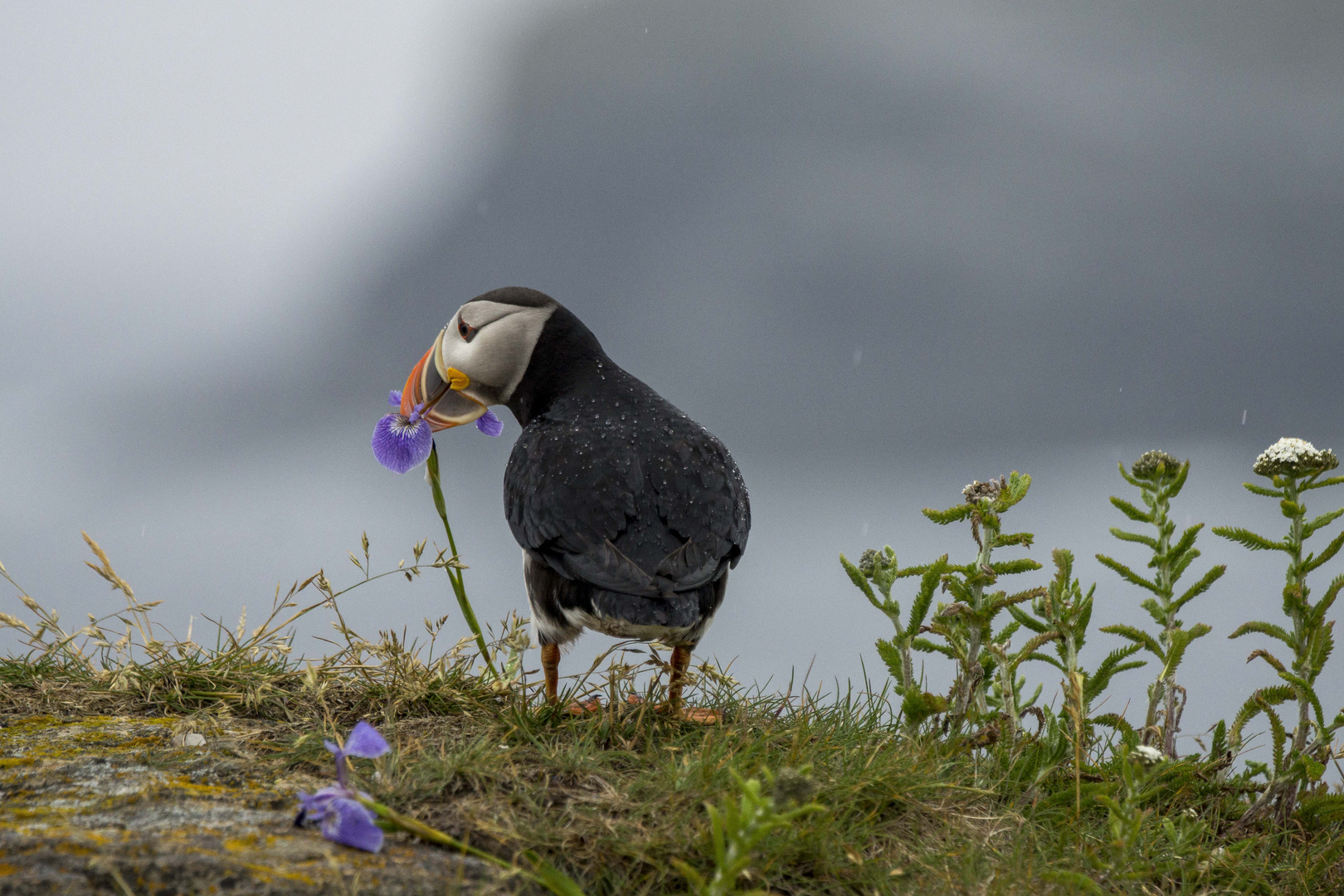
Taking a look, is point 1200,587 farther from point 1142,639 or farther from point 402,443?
point 402,443

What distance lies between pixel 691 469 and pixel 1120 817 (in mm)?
2041

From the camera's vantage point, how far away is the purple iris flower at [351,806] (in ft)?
7.77

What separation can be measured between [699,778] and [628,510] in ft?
3.95

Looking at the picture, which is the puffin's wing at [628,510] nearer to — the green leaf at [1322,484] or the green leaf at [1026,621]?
→ the green leaf at [1026,621]

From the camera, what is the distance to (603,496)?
12.6 ft

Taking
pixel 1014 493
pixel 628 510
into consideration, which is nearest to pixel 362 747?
pixel 628 510

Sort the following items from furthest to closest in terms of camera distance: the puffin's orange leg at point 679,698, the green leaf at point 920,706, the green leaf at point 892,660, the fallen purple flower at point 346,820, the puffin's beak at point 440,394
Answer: the puffin's beak at point 440,394 < the green leaf at point 892,660 < the green leaf at point 920,706 < the puffin's orange leg at point 679,698 < the fallen purple flower at point 346,820

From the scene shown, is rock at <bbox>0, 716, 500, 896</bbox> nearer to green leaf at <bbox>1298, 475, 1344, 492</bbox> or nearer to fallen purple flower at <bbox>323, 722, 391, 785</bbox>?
fallen purple flower at <bbox>323, 722, 391, 785</bbox>

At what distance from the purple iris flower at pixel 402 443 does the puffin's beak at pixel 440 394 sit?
0.47 m

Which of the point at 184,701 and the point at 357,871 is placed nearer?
the point at 357,871

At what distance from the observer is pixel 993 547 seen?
4.46 metres

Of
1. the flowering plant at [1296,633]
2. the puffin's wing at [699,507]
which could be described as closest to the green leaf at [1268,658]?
the flowering plant at [1296,633]

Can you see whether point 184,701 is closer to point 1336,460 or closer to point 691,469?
point 691,469

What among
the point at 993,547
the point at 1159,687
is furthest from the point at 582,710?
the point at 1159,687
